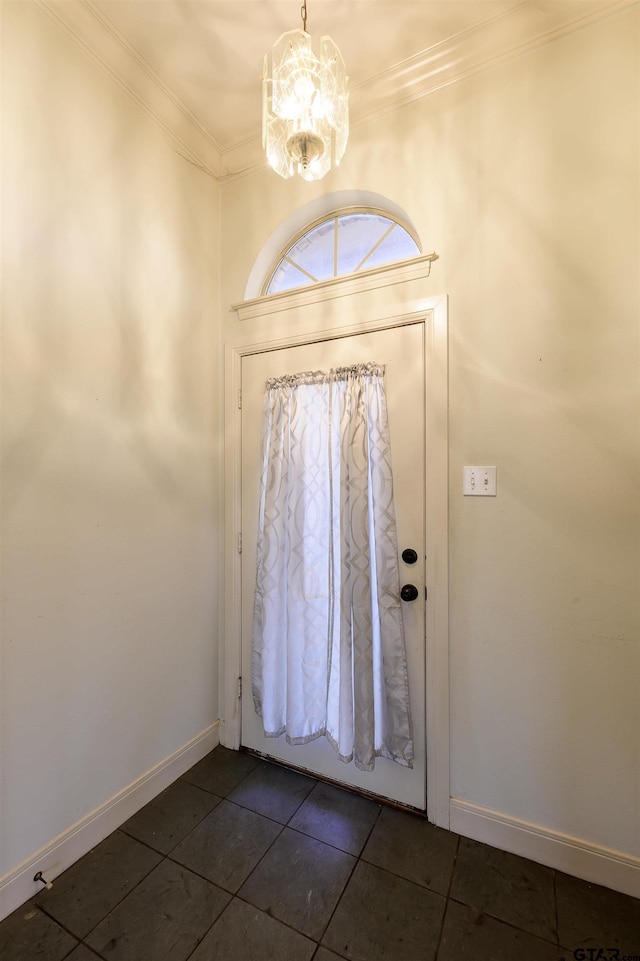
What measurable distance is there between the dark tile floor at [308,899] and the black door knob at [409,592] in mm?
909

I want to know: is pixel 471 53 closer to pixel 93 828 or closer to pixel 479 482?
pixel 479 482

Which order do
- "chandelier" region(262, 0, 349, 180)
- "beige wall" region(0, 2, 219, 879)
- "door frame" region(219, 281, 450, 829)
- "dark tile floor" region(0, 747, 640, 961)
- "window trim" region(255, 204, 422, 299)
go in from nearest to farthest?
"chandelier" region(262, 0, 349, 180) → "dark tile floor" region(0, 747, 640, 961) → "beige wall" region(0, 2, 219, 879) → "door frame" region(219, 281, 450, 829) → "window trim" region(255, 204, 422, 299)

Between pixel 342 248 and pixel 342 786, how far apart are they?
2.55 m

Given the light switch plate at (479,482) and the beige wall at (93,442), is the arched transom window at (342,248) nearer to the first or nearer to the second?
the beige wall at (93,442)

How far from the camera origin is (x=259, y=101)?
1.79 meters

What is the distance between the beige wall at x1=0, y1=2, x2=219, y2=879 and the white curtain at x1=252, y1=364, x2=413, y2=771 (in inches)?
16.6

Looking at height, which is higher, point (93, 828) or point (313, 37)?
point (313, 37)

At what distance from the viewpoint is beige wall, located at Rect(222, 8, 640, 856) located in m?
1.30

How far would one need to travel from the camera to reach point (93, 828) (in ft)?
4.72

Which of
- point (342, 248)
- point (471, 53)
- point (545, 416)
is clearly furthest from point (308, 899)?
point (471, 53)

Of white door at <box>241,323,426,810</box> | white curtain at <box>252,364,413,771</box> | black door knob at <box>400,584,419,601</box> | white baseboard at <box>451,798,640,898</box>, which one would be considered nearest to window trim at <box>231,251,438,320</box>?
white door at <box>241,323,426,810</box>

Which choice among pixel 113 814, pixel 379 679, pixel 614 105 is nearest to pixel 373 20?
pixel 614 105

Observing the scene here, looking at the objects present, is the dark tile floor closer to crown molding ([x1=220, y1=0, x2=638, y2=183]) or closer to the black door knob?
the black door knob

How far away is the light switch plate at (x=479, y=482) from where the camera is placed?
4.82 ft
